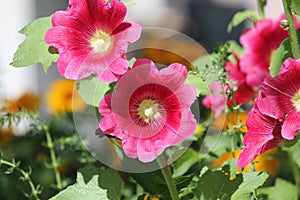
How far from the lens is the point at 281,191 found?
0.80m

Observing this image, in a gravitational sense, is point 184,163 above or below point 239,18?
below

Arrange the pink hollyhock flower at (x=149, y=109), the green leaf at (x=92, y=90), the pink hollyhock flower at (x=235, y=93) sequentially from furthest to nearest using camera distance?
the pink hollyhock flower at (x=235, y=93), the green leaf at (x=92, y=90), the pink hollyhock flower at (x=149, y=109)

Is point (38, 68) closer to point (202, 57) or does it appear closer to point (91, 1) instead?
point (202, 57)

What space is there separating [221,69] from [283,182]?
6.7 inches

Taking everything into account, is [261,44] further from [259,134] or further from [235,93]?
[259,134]

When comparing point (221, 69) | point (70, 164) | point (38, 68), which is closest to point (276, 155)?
point (221, 69)

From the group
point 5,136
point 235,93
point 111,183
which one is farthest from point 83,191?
point 5,136

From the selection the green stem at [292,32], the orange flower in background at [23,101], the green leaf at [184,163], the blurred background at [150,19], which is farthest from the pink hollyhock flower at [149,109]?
the blurred background at [150,19]

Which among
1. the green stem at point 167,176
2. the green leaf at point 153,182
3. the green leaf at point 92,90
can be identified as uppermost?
the green leaf at point 92,90

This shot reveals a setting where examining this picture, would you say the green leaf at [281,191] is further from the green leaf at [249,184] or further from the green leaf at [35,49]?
the green leaf at [35,49]

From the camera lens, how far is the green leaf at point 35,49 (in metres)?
0.62

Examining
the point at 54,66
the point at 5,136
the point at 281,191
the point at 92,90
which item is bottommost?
the point at 54,66

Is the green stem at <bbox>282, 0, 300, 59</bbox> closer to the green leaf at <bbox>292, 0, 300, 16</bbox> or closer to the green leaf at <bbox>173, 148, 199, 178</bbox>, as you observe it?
the green leaf at <bbox>292, 0, 300, 16</bbox>

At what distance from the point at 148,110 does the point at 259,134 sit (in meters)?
0.08
